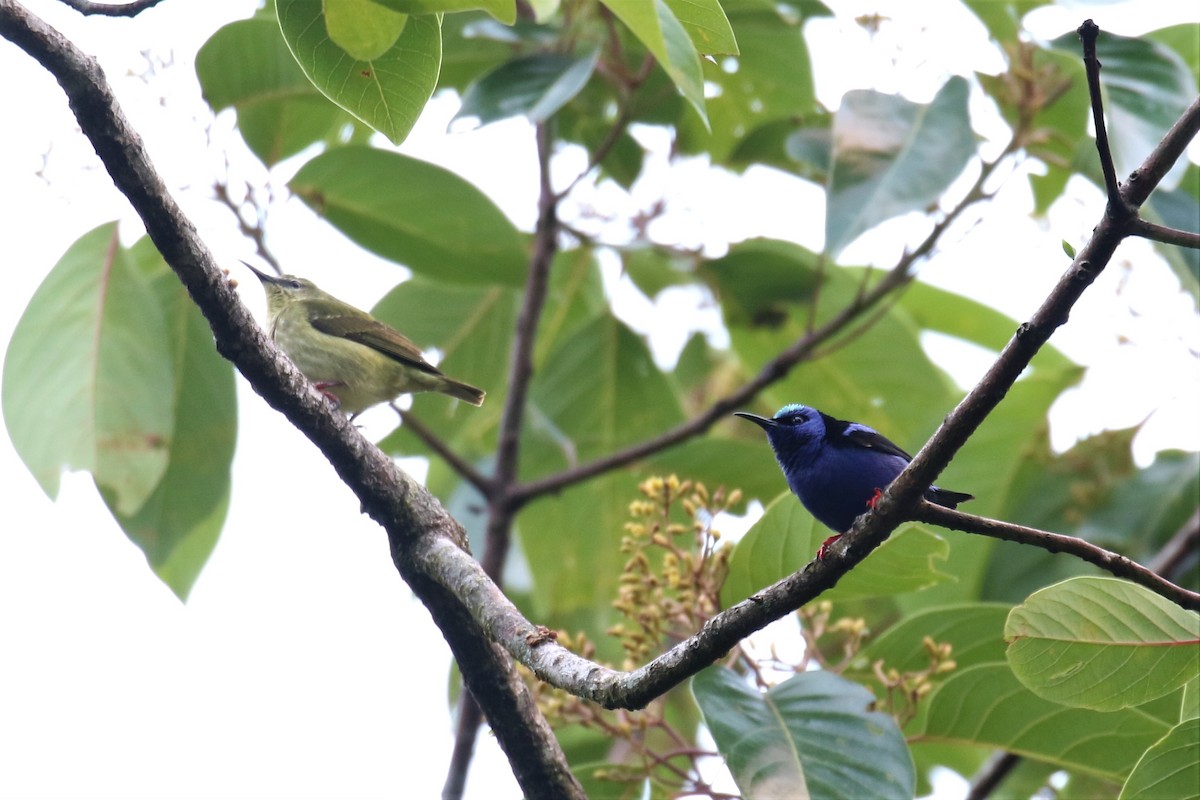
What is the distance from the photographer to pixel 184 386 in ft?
16.9

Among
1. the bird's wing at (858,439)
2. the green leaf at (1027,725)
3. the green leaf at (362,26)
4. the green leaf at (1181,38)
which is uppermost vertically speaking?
the green leaf at (1181,38)

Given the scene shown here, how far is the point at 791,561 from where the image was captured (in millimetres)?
3527

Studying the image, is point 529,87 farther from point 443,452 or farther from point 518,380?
point 443,452

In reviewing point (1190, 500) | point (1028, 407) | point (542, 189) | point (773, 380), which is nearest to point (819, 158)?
point (773, 380)

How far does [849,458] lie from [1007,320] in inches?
122

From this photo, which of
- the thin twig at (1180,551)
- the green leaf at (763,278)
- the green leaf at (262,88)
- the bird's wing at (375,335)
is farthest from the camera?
the green leaf at (763,278)

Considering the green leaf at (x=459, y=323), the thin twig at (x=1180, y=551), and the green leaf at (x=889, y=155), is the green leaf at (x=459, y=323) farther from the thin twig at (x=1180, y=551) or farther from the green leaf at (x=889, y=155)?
the thin twig at (x=1180, y=551)

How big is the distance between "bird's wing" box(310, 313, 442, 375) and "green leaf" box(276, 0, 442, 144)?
118 inches

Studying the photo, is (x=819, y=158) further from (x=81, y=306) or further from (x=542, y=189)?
(x=81, y=306)

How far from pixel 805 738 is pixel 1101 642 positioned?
96 centimetres

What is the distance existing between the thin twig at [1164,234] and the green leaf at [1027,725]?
194cm

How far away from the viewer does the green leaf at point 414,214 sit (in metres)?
4.96

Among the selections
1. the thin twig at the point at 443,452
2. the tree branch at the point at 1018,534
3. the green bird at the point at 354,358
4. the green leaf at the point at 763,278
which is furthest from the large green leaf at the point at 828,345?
the tree branch at the point at 1018,534

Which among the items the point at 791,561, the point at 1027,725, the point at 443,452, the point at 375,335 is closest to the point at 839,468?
the point at 791,561
